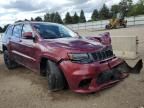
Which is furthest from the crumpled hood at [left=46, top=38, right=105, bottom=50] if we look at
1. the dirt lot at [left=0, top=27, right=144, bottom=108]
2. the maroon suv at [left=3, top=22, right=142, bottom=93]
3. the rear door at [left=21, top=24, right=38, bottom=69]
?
the dirt lot at [left=0, top=27, right=144, bottom=108]

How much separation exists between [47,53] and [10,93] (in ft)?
4.72

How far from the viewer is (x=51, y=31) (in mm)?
6984

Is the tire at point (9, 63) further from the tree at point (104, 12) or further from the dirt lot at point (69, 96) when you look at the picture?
the tree at point (104, 12)

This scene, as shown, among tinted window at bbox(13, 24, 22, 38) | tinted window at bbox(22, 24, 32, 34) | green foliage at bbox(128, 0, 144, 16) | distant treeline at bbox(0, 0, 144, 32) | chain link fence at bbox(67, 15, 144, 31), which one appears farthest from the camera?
distant treeline at bbox(0, 0, 144, 32)

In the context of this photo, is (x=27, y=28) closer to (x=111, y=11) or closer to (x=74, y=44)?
(x=74, y=44)

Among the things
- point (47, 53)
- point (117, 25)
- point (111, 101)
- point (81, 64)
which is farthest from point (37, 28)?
point (117, 25)

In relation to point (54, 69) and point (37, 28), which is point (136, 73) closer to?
point (54, 69)

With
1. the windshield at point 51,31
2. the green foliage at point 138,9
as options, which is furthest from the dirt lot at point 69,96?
the green foliage at point 138,9

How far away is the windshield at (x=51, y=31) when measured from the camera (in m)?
6.73

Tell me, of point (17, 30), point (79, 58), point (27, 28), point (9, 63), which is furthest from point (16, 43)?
point (79, 58)

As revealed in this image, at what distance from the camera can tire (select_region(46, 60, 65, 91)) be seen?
5.71 m

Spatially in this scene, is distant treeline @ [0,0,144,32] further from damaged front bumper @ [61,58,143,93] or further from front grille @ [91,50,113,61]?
damaged front bumper @ [61,58,143,93]

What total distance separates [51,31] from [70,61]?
1.79m

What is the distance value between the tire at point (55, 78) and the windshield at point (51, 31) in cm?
104
